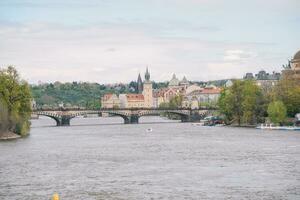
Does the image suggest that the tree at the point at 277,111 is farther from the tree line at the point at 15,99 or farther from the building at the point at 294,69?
the tree line at the point at 15,99

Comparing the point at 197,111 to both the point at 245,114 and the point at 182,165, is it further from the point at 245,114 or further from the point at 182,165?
the point at 182,165

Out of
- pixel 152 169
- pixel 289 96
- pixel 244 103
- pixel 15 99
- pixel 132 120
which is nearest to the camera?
pixel 152 169

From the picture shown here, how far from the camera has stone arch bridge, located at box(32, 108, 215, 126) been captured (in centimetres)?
12181

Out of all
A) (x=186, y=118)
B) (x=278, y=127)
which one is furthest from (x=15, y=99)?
(x=186, y=118)

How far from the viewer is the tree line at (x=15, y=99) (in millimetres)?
76750

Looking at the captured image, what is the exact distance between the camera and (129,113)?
13412 cm

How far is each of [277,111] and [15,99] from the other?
1341 inches

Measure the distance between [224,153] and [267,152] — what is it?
3347 millimetres

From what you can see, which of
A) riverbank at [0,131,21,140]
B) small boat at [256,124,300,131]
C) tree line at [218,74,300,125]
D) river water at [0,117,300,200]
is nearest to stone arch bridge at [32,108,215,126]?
tree line at [218,74,300,125]

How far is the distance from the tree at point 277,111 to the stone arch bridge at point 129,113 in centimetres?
3661

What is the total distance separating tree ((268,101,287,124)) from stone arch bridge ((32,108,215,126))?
36.6m

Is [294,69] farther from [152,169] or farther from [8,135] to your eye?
[152,169]

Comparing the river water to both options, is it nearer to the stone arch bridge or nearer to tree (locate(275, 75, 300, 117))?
tree (locate(275, 75, 300, 117))

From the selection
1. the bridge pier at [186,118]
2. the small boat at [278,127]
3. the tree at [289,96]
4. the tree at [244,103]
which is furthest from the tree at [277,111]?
the bridge pier at [186,118]
